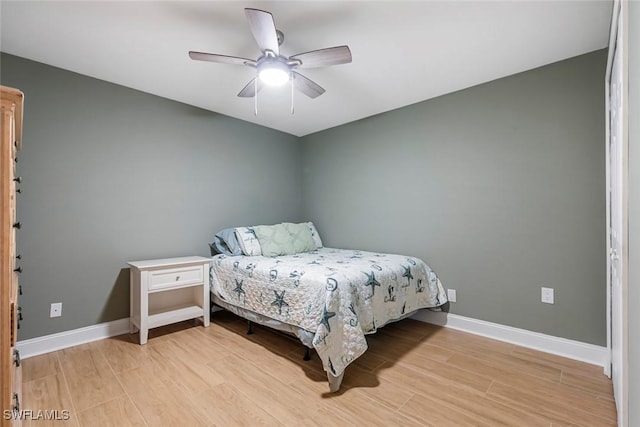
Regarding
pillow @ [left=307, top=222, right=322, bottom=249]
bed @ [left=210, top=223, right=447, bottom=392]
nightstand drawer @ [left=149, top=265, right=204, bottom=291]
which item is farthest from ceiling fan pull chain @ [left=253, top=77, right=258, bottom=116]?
nightstand drawer @ [left=149, top=265, right=204, bottom=291]

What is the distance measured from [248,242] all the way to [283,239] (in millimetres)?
400

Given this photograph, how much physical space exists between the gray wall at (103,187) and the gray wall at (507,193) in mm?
1917

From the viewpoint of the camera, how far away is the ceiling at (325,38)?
1.72 metres

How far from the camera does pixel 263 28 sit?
159 centimetres

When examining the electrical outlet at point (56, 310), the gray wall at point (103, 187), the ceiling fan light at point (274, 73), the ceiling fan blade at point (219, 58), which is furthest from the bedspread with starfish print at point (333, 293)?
the ceiling fan blade at point (219, 58)

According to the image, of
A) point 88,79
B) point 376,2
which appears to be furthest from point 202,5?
point 88,79

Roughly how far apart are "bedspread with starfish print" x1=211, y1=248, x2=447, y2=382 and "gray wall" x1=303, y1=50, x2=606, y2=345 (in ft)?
1.55

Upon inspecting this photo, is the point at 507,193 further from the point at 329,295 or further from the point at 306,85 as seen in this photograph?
the point at 306,85

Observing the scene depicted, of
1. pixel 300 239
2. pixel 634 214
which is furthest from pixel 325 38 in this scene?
pixel 300 239

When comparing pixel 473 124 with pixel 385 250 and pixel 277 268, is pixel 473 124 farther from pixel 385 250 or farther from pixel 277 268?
pixel 277 268

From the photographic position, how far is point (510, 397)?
1701 millimetres

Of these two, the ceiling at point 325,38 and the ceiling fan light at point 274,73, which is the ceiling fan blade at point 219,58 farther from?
the ceiling at point 325,38

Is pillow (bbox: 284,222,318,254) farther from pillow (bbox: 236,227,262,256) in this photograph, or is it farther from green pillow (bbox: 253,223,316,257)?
pillow (bbox: 236,227,262,256)

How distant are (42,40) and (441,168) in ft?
11.1
